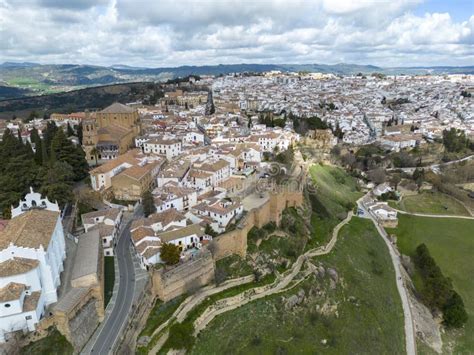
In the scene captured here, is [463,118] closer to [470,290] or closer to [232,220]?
[470,290]

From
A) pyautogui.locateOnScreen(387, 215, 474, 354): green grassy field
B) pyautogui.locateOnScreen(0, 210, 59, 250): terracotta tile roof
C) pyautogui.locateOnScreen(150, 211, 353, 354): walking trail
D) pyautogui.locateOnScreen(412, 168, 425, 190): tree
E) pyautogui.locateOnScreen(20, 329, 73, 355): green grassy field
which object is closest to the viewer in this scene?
pyautogui.locateOnScreen(20, 329, 73, 355): green grassy field

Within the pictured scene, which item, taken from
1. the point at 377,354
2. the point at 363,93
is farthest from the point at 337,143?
the point at 363,93

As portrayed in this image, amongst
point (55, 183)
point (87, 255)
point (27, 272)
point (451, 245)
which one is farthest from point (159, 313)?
point (451, 245)

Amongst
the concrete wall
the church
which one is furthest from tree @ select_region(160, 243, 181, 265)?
the church

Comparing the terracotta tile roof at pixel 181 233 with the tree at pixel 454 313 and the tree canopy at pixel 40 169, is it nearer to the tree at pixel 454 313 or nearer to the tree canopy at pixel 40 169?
the tree canopy at pixel 40 169

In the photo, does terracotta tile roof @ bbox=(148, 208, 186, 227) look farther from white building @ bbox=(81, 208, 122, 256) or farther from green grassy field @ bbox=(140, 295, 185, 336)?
green grassy field @ bbox=(140, 295, 185, 336)

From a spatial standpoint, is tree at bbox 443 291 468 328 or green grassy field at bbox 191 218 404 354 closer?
green grassy field at bbox 191 218 404 354
